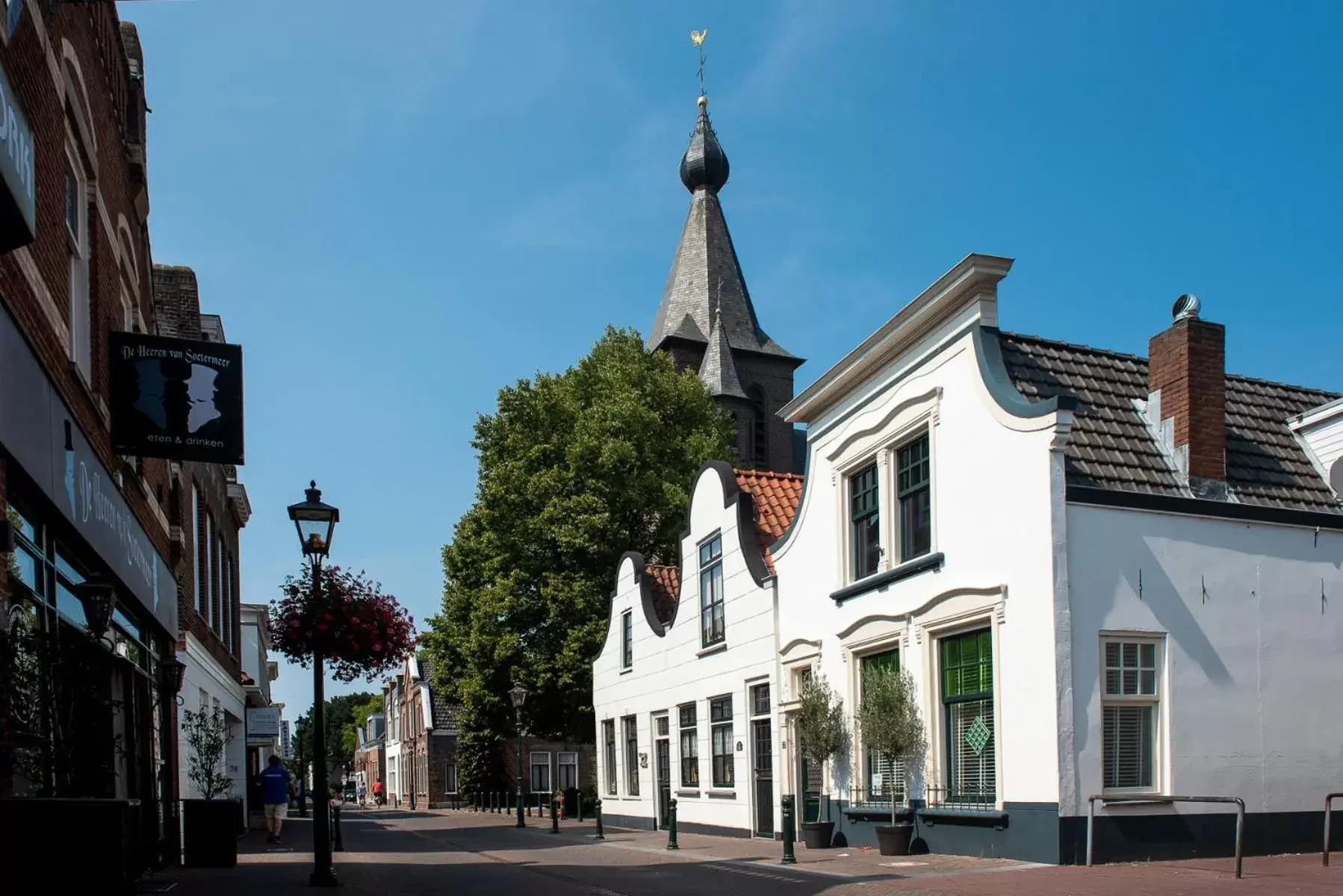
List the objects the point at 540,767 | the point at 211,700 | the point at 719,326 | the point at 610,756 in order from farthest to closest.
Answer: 1. the point at 719,326
2. the point at 540,767
3. the point at 610,756
4. the point at 211,700

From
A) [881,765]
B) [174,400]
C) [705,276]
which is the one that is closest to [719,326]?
[705,276]

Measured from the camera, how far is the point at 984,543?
15.5 metres

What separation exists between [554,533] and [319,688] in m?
21.2

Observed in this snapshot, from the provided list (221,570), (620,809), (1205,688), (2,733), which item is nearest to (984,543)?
(1205,688)

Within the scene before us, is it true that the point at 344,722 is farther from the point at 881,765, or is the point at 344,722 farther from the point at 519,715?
the point at 881,765

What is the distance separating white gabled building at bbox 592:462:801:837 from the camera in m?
22.0

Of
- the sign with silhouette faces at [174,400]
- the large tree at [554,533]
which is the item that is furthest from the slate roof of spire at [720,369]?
the sign with silhouette faces at [174,400]

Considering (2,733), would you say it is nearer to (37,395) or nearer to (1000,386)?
(37,395)

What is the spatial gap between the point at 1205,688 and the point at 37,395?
39.5ft

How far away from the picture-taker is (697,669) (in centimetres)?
2477

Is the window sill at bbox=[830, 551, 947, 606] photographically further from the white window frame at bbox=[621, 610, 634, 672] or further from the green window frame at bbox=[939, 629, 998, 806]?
the white window frame at bbox=[621, 610, 634, 672]

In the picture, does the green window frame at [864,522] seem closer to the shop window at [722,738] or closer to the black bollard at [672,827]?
the black bollard at [672,827]

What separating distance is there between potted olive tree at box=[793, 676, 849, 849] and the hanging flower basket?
238 inches

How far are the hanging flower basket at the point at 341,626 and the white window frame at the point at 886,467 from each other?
6565 mm
